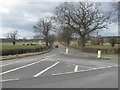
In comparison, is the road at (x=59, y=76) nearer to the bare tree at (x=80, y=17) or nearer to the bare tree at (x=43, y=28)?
the bare tree at (x=80, y=17)

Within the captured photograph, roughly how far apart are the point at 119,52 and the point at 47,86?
3666 cm

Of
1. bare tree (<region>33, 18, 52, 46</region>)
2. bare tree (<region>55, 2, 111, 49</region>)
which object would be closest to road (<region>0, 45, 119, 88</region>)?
bare tree (<region>55, 2, 111, 49</region>)

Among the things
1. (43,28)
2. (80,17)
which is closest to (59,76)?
(80,17)

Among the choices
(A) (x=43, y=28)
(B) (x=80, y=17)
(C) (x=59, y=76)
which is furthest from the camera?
(A) (x=43, y=28)

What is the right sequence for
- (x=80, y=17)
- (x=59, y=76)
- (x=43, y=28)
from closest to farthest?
(x=59, y=76) → (x=80, y=17) → (x=43, y=28)

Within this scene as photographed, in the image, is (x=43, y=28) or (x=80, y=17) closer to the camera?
(x=80, y=17)

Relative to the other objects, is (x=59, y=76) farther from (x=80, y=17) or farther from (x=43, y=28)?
(x=43, y=28)

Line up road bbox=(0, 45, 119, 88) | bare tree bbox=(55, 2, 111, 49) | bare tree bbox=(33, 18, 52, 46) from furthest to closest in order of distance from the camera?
1. bare tree bbox=(33, 18, 52, 46)
2. bare tree bbox=(55, 2, 111, 49)
3. road bbox=(0, 45, 119, 88)

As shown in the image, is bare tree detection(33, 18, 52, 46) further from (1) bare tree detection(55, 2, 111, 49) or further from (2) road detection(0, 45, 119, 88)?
(2) road detection(0, 45, 119, 88)

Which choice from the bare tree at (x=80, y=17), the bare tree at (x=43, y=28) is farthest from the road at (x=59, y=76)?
the bare tree at (x=43, y=28)

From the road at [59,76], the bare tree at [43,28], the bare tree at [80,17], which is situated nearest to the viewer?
the road at [59,76]

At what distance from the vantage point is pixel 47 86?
9406 mm

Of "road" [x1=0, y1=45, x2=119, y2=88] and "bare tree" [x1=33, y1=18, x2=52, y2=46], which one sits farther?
"bare tree" [x1=33, y1=18, x2=52, y2=46]

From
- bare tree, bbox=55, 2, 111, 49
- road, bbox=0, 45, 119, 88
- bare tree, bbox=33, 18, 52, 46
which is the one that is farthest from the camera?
bare tree, bbox=33, 18, 52, 46
